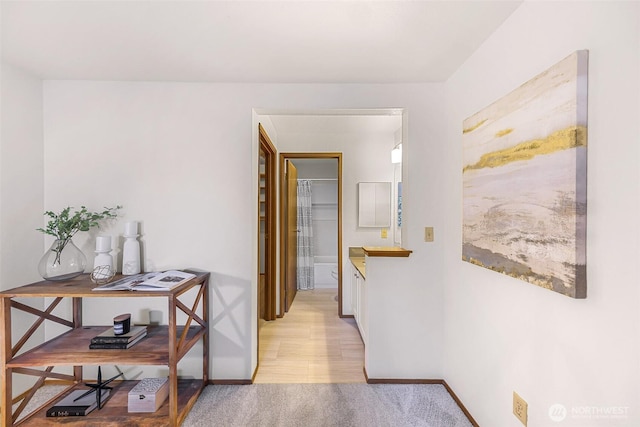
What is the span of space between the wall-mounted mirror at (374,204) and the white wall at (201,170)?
132 centimetres

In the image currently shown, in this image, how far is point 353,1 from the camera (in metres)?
1.33

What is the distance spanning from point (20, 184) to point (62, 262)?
64cm

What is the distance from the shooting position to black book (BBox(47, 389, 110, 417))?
1.77 meters

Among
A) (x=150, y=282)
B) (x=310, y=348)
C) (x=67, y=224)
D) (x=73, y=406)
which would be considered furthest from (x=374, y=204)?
(x=73, y=406)

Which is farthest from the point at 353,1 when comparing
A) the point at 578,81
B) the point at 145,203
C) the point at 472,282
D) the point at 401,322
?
the point at 401,322

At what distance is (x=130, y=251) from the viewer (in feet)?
6.76

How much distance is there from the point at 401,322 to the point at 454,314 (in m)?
0.39

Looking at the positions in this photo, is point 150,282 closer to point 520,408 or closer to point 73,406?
point 73,406

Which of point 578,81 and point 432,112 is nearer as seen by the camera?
point 578,81

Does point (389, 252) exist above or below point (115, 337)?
above

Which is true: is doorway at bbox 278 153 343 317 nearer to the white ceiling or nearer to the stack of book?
the white ceiling

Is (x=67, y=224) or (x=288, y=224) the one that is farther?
(x=288, y=224)

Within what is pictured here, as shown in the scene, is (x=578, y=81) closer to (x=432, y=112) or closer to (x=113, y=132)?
(x=432, y=112)

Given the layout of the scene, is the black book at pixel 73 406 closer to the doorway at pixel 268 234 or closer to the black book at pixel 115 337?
the black book at pixel 115 337
